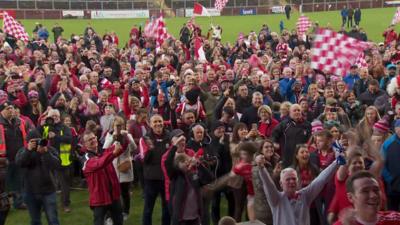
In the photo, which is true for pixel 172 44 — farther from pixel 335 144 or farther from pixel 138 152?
pixel 335 144

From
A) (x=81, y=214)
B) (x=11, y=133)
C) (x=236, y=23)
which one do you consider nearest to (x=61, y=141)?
(x=11, y=133)

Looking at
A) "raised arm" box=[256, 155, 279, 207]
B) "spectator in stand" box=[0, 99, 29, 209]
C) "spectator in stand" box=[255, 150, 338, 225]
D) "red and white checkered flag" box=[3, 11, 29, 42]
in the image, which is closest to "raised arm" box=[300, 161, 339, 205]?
"spectator in stand" box=[255, 150, 338, 225]

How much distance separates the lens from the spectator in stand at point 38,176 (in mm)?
8359

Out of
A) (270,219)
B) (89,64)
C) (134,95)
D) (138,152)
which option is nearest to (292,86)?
(134,95)

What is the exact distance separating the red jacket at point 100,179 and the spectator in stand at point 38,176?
0.82 meters

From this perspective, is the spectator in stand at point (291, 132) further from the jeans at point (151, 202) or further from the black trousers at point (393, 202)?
the jeans at point (151, 202)

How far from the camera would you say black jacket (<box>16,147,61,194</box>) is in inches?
329

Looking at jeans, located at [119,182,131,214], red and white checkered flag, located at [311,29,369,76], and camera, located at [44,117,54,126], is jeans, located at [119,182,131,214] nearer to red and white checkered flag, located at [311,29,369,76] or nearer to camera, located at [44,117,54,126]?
camera, located at [44,117,54,126]

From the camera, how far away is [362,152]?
21.2 feet

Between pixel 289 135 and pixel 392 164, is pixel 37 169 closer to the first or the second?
pixel 289 135

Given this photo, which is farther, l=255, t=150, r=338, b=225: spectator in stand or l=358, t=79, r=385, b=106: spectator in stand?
l=358, t=79, r=385, b=106: spectator in stand

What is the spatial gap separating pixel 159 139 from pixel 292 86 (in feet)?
15.9

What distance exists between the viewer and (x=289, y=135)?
9.33m

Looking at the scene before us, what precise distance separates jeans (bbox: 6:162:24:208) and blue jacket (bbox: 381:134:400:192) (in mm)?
5989
